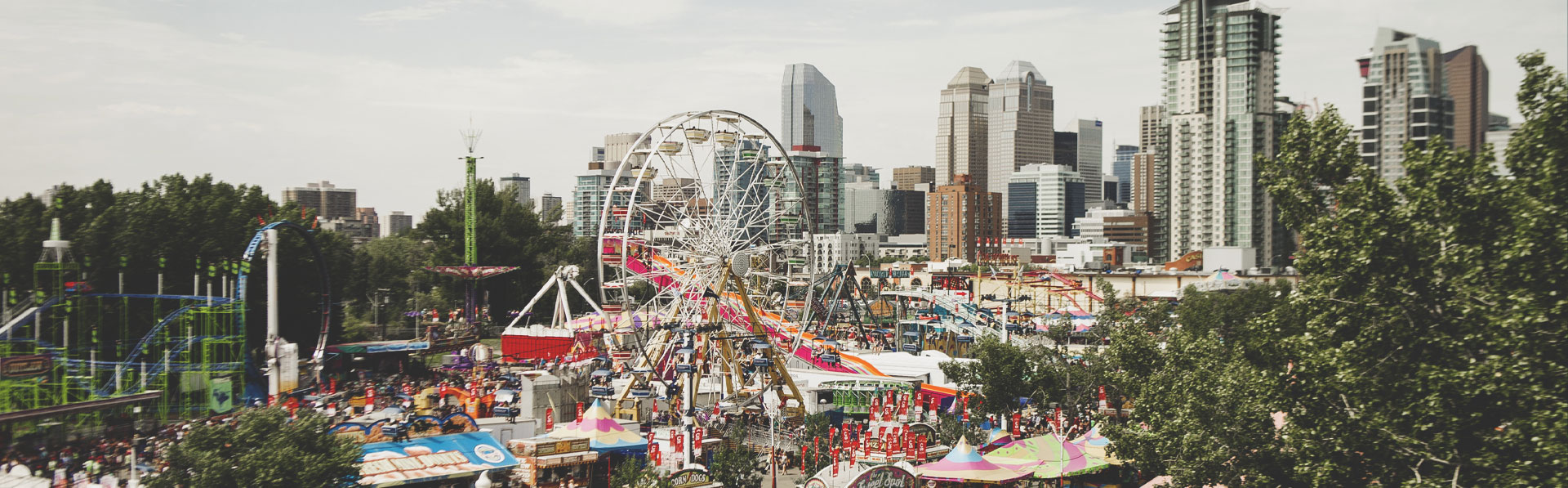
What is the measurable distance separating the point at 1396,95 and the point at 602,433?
15163 centimetres

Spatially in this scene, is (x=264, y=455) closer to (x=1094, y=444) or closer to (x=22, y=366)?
(x=22, y=366)

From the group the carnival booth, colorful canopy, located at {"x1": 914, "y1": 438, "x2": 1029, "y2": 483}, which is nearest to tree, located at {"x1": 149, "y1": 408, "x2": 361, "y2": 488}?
the carnival booth

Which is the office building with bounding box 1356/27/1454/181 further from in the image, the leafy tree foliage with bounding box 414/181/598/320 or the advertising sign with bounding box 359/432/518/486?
the advertising sign with bounding box 359/432/518/486

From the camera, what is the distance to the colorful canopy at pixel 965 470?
30.6 metres

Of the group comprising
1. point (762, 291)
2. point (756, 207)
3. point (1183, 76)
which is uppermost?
point (1183, 76)

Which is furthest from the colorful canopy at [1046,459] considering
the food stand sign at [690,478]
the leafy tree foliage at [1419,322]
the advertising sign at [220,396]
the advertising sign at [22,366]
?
the advertising sign at [22,366]

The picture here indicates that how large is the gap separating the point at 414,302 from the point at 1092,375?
65461mm

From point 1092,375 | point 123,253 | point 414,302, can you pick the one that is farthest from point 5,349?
point 414,302

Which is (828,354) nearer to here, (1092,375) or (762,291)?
(762,291)

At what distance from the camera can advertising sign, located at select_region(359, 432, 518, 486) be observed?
28.4m

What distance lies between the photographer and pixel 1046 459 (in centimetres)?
3322

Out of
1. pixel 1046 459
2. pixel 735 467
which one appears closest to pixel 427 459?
pixel 735 467

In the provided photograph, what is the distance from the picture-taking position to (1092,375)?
44.8 metres

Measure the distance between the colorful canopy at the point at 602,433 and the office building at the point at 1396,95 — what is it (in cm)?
13730
